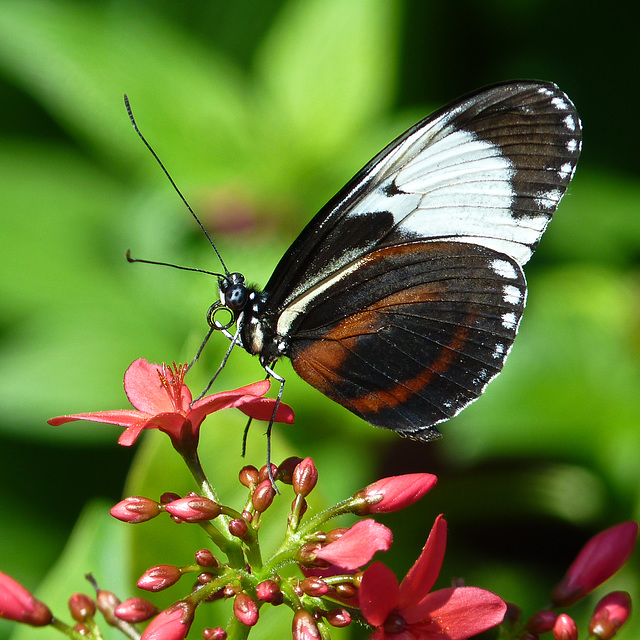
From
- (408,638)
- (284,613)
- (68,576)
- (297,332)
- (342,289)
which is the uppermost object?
(342,289)

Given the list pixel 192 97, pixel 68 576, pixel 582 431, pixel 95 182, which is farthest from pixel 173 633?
pixel 95 182

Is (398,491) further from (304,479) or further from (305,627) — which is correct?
(305,627)

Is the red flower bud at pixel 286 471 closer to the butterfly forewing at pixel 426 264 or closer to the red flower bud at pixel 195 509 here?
the red flower bud at pixel 195 509

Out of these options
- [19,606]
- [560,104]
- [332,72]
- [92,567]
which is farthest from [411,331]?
[332,72]

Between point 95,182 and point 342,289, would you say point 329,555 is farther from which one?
point 95,182

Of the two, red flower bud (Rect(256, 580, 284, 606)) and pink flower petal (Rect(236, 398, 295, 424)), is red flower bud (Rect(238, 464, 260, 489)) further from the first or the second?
red flower bud (Rect(256, 580, 284, 606))
